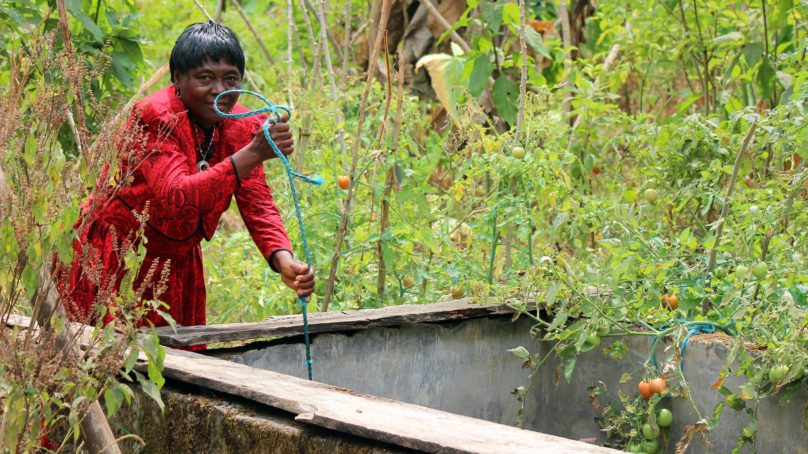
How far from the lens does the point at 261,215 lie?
3.18 m

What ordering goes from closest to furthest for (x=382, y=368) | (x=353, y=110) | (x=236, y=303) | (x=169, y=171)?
(x=169, y=171), (x=382, y=368), (x=236, y=303), (x=353, y=110)

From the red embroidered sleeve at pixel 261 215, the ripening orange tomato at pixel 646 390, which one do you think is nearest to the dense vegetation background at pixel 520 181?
the ripening orange tomato at pixel 646 390

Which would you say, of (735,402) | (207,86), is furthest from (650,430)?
(207,86)

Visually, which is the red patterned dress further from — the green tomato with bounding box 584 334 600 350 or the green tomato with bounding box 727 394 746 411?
the green tomato with bounding box 727 394 746 411

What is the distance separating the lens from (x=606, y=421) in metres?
3.30

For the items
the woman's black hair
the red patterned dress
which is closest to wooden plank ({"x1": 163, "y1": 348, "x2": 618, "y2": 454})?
the red patterned dress

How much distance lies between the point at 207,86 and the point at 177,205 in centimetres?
35

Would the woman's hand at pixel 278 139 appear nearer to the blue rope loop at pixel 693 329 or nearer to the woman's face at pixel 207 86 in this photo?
the woman's face at pixel 207 86

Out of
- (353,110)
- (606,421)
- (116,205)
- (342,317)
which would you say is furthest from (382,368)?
(353,110)

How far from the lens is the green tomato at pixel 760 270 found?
9.56ft

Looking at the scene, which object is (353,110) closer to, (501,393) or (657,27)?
(657,27)

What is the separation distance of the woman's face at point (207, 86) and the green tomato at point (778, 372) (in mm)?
1529

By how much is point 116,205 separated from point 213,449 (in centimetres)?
94

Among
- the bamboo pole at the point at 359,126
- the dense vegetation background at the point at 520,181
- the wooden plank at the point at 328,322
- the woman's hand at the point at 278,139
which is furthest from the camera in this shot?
the bamboo pole at the point at 359,126
